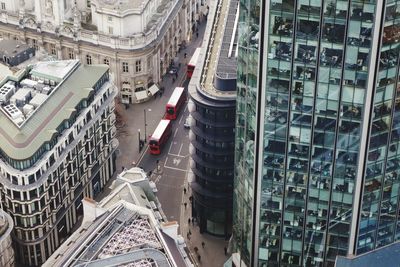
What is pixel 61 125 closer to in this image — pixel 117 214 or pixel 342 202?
pixel 117 214

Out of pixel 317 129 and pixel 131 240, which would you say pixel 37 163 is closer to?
pixel 131 240

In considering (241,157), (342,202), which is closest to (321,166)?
(342,202)

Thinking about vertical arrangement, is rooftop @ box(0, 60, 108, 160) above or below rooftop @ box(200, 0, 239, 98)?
below

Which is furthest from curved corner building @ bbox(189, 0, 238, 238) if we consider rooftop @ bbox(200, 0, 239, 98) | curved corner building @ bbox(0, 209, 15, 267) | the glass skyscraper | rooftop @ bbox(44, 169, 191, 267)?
curved corner building @ bbox(0, 209, 15, 267)

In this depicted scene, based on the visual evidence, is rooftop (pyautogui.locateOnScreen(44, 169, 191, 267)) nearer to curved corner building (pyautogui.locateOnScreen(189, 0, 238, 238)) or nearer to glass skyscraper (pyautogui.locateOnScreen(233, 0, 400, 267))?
glass skyscraper (pyautogui.locateOnScreen(233, 0, 400, 267))

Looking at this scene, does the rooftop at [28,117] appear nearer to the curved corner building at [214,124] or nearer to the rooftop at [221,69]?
the curved corner building at [214,124]

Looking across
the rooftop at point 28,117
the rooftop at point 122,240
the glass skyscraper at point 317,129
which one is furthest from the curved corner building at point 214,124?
the rooftop at point 28,117
